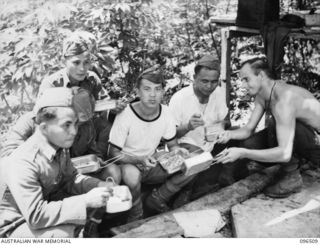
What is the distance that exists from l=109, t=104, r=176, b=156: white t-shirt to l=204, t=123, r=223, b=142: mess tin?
0.81 ft

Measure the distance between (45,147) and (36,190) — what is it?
8.0 inches

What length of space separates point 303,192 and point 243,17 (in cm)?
166

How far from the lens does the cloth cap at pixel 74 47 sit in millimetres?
2293

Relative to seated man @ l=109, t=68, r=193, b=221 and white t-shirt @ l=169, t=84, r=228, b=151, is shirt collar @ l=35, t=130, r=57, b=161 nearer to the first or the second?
seated man @ l=109, t=68, r=193, b=221

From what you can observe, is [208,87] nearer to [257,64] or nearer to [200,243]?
[257,64]

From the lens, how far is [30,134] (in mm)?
2166

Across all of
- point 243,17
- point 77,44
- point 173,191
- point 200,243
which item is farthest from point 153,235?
point 243,17

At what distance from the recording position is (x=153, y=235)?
6.44 feet

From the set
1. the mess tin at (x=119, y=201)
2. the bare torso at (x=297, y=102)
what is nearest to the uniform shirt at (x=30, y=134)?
the mess tin at (x=119, y=201)

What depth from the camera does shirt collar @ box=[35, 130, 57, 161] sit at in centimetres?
173

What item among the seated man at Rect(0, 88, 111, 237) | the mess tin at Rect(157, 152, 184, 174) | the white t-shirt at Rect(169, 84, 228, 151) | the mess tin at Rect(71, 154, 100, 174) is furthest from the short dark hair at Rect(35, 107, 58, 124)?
the white t-shirt at Rect(169, 84, 228, 151)

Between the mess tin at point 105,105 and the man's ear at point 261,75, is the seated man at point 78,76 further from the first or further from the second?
the man's ear at point 261,75

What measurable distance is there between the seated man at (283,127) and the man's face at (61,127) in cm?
96

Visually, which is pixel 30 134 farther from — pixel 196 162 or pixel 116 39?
pixel 116 39
